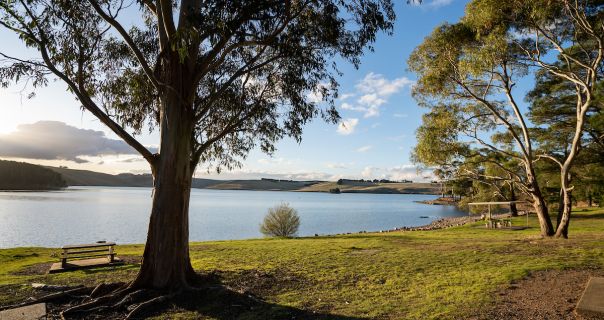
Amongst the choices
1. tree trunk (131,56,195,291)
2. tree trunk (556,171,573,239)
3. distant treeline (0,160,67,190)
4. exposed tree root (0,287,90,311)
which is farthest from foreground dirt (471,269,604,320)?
distant treeline (0,160,67,190)

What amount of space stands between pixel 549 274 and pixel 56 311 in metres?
10.4

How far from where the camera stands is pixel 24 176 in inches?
5512

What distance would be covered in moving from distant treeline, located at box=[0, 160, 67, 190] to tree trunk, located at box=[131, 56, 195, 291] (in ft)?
512

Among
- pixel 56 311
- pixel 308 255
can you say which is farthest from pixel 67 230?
pixel 56 311

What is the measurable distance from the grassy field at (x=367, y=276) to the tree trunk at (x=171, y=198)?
4.26 feet

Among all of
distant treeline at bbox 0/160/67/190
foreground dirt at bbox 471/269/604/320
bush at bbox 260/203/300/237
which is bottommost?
bush at bbox 260/203/300/237

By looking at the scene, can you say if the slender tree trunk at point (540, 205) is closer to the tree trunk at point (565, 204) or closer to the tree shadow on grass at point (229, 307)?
the tree trunk at point (565, 204)

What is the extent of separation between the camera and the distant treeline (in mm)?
136250

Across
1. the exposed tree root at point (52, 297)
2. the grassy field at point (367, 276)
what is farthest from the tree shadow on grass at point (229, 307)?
the exposed tree root at point (52, 297)

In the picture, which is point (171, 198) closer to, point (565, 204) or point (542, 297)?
point (542, 297)

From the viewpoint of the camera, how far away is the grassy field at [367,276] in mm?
7113

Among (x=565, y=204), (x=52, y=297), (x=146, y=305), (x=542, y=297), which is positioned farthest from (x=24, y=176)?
(x=542, y=297)

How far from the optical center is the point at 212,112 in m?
12.7

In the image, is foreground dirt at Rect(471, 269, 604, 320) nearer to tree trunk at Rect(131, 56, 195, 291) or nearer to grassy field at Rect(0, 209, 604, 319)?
grassy field at Rect(0, 209, 604, 319)
